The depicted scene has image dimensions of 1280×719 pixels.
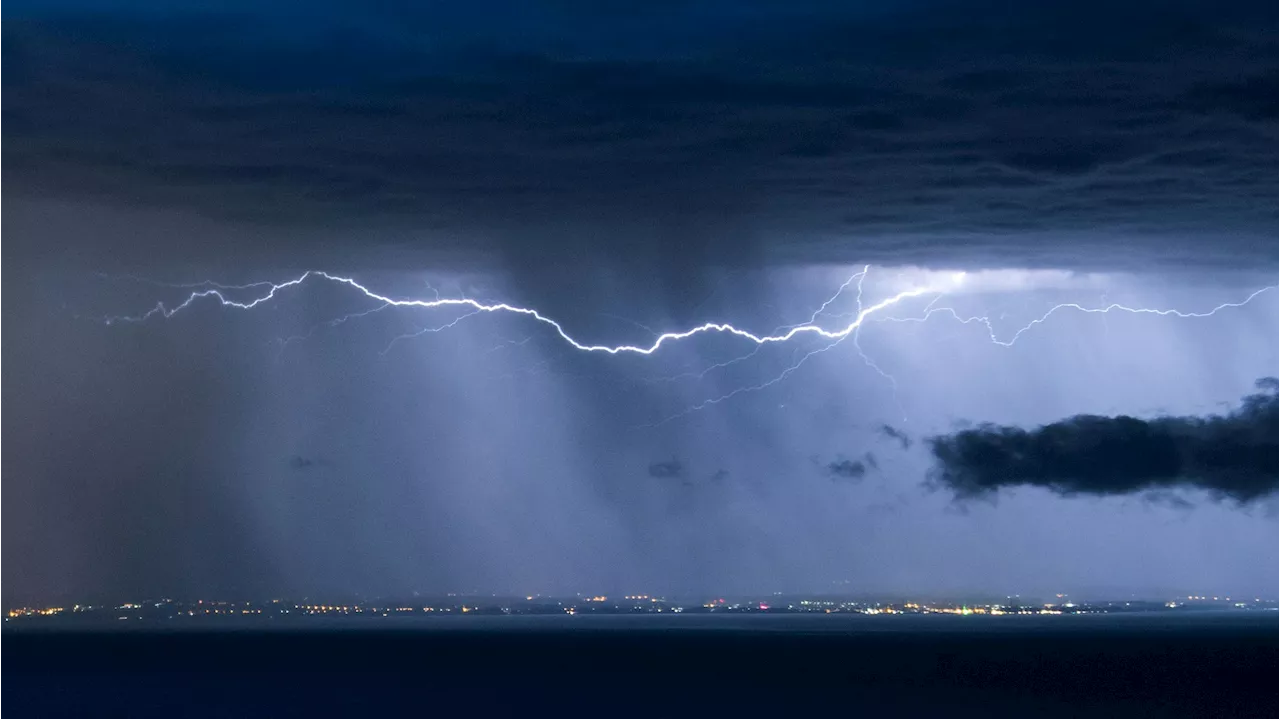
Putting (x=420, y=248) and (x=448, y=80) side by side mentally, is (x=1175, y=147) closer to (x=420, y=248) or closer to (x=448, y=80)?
(x=448, y=80)

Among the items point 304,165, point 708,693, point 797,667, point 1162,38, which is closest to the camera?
point 1162,38

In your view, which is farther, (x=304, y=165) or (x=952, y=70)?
(x=304, y=165)

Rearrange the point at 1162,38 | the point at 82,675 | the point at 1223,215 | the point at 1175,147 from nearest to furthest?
1. the point at 1162,38
2. the point at 1175,147
3. the point at 1223,215
4. the point at 82,675

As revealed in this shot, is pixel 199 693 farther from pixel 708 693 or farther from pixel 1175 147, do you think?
pixel 1175 147

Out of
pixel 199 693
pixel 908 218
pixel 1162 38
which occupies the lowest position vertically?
pixel 199 693

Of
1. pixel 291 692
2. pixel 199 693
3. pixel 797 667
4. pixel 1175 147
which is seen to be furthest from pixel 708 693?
pixel 1175 147

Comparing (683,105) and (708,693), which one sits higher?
(683,105)

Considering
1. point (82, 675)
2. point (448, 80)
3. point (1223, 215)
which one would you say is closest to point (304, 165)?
point (448, 80)
